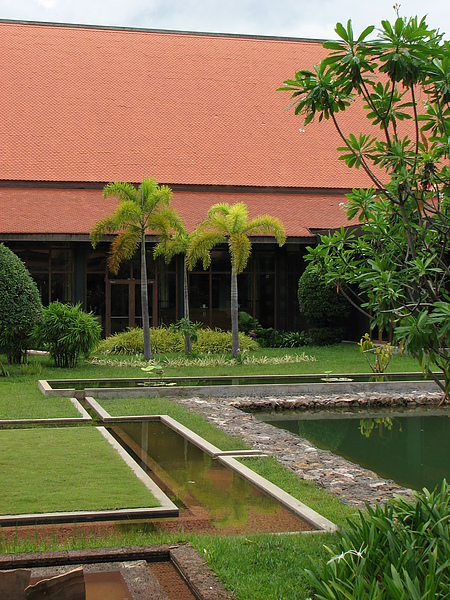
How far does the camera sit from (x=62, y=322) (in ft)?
57.9

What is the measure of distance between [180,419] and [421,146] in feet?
23.4

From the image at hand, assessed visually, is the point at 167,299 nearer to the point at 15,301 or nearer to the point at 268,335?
the point at 268,335

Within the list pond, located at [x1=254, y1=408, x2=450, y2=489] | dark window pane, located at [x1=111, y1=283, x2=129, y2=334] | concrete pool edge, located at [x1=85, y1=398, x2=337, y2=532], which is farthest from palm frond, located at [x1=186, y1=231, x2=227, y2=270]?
concrete pool edge, located at [x1=85, y1=398, x2=337, y2=532]

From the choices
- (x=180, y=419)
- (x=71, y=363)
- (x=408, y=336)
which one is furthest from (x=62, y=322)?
(x=408, y=336)

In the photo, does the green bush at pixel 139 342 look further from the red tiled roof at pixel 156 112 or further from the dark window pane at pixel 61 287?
the red tiled roof at pixel 156 112

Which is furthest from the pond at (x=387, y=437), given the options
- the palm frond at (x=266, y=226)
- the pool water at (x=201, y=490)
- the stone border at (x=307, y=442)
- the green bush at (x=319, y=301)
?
the green bush at (x=319, y=301)

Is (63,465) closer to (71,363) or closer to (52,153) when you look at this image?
(71,363)

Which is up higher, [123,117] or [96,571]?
[123,117]

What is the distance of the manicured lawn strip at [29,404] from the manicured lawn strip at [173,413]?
2.23ft

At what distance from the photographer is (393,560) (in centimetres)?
459

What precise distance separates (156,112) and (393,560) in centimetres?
2653

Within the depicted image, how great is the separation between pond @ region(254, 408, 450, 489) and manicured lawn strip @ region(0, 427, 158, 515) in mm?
3155

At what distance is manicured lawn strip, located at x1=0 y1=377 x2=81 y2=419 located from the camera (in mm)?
11656

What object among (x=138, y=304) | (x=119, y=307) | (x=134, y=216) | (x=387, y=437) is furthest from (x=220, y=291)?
(x=387, y=437)
